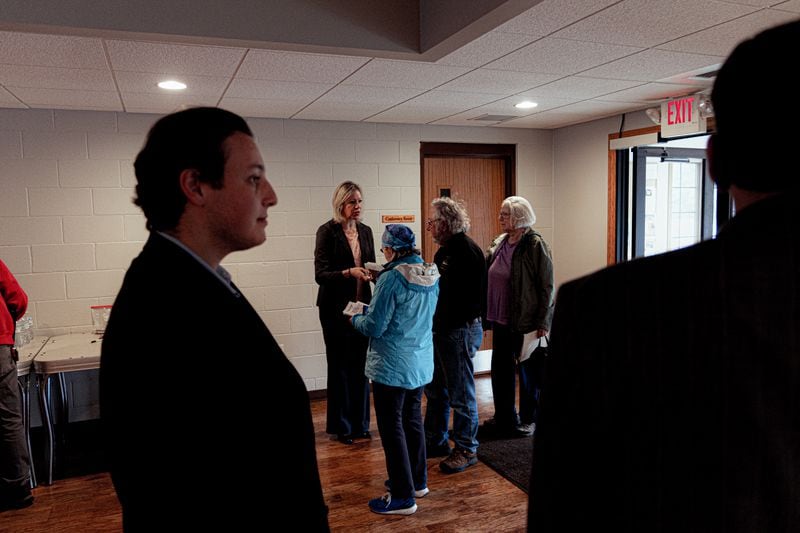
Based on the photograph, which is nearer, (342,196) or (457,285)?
(457,285)

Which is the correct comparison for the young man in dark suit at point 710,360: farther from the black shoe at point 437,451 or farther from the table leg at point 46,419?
the table leg at point 46,419

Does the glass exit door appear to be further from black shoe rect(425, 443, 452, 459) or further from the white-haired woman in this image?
black shoe rect(425, 443, 452, 459)

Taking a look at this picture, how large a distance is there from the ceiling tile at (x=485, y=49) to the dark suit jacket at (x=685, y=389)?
2.14 m

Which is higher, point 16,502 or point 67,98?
point 67,98

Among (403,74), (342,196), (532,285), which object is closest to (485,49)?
(403,74)

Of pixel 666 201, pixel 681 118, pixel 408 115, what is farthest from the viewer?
pixel 666 201

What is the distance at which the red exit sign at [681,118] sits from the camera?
3889mm

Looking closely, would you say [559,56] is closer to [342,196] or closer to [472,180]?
[342,196]

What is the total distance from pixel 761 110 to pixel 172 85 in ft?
10.9

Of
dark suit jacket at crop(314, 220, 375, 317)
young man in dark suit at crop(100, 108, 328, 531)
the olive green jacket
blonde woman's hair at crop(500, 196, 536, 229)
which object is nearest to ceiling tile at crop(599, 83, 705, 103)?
Answer: blonde woman's hair at crop(500, 196, 536, 229)

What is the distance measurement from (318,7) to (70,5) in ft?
3.15

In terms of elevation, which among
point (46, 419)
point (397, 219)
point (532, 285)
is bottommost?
point (46, 419)

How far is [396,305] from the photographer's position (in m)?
2.86

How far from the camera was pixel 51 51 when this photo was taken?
258 centimetres
